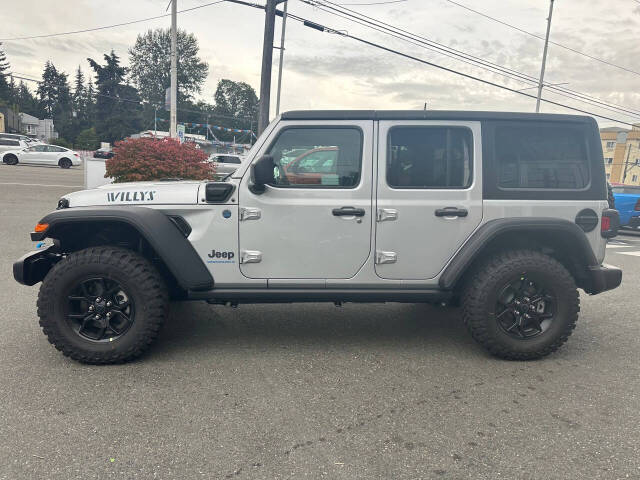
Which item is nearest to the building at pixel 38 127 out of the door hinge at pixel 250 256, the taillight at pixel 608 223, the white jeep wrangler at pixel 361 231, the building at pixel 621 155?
the building at pixel 621 155

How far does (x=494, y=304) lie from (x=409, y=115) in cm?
161

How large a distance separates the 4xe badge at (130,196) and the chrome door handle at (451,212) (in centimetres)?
218

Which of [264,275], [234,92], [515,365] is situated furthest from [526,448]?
[234,92]

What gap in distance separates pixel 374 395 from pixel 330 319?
1642mm

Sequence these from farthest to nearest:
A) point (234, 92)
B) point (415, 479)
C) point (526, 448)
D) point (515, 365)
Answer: point (234, 92)
point (515, 365)
point (526, 448)
point (415, 479)

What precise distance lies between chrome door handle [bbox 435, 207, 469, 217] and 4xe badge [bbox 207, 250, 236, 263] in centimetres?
161

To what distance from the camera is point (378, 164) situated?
12.0ft

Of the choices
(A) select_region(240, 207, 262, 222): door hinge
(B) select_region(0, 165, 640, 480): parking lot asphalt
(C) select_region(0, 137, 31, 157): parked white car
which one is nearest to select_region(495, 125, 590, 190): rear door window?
(B) select_region(0, 165, 640, 480): parking lot asphalt

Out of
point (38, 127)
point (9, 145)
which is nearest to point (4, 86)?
point (38, 127)

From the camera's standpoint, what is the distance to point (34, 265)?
361 centimetres

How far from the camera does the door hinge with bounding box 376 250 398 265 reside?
145 inches

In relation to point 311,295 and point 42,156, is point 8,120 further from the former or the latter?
point 311,295

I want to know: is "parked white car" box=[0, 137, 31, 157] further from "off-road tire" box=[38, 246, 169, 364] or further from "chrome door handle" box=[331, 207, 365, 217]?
"chrome door handle" box=[331, 207, 365, 217]

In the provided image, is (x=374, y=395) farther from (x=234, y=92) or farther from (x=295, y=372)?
(x=234, y=92)
